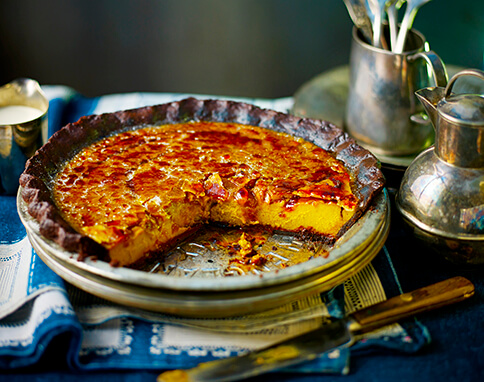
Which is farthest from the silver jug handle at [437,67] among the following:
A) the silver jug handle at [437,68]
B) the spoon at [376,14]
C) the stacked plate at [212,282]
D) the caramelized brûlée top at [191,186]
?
the stacked plate at [212,282]

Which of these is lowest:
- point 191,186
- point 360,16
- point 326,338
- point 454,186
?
point 326,338

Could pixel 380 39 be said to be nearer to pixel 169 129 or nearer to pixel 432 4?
pixel 169 129

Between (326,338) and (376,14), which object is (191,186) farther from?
(376,14)

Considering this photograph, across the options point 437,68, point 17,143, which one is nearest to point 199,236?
point 17,143

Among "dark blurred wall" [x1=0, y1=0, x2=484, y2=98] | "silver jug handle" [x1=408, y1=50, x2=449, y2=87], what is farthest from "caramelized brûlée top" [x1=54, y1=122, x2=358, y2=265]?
"dark blurred wall" [x1=0, y1=0, x2=484, y2=98]

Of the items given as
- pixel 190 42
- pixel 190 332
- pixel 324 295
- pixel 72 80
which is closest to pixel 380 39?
pixel 324 295

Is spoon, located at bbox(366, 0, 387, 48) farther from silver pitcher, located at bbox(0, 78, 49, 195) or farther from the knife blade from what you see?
silver pitcher, located at bbox(0, 78, 49, 195)
